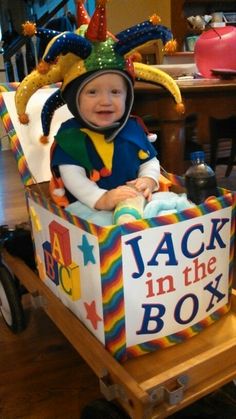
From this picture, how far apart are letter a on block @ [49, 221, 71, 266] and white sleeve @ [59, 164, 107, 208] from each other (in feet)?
0.27

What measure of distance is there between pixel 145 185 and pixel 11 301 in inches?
16.3

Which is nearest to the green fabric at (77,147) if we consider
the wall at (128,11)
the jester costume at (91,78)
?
the jester costume at (91,78)

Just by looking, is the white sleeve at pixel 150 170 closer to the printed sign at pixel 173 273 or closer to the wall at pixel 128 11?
the printed sign at pixel 173 273

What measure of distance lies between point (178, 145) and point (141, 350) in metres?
0.59

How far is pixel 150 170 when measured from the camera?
31.7 inches

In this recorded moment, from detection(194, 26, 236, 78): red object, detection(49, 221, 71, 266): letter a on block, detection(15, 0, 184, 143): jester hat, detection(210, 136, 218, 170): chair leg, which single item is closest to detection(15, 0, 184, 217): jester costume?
detection(15, 0, 184, 143): jester hat

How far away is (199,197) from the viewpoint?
2.36 ft

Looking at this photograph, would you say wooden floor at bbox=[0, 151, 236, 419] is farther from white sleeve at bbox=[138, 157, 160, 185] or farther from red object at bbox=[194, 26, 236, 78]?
red object at bbox=[194, 26, 236, 78]

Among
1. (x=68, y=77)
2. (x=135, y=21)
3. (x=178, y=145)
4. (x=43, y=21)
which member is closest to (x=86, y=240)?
(x=68, y=77)

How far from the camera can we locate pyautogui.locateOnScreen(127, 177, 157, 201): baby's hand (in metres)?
0.74

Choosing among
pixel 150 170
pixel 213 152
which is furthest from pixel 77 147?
pixel 213 152

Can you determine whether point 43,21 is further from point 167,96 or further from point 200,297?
point 200,297

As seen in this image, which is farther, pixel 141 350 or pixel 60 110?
pixel 60 110

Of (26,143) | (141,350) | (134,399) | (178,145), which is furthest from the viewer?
(178,145)
